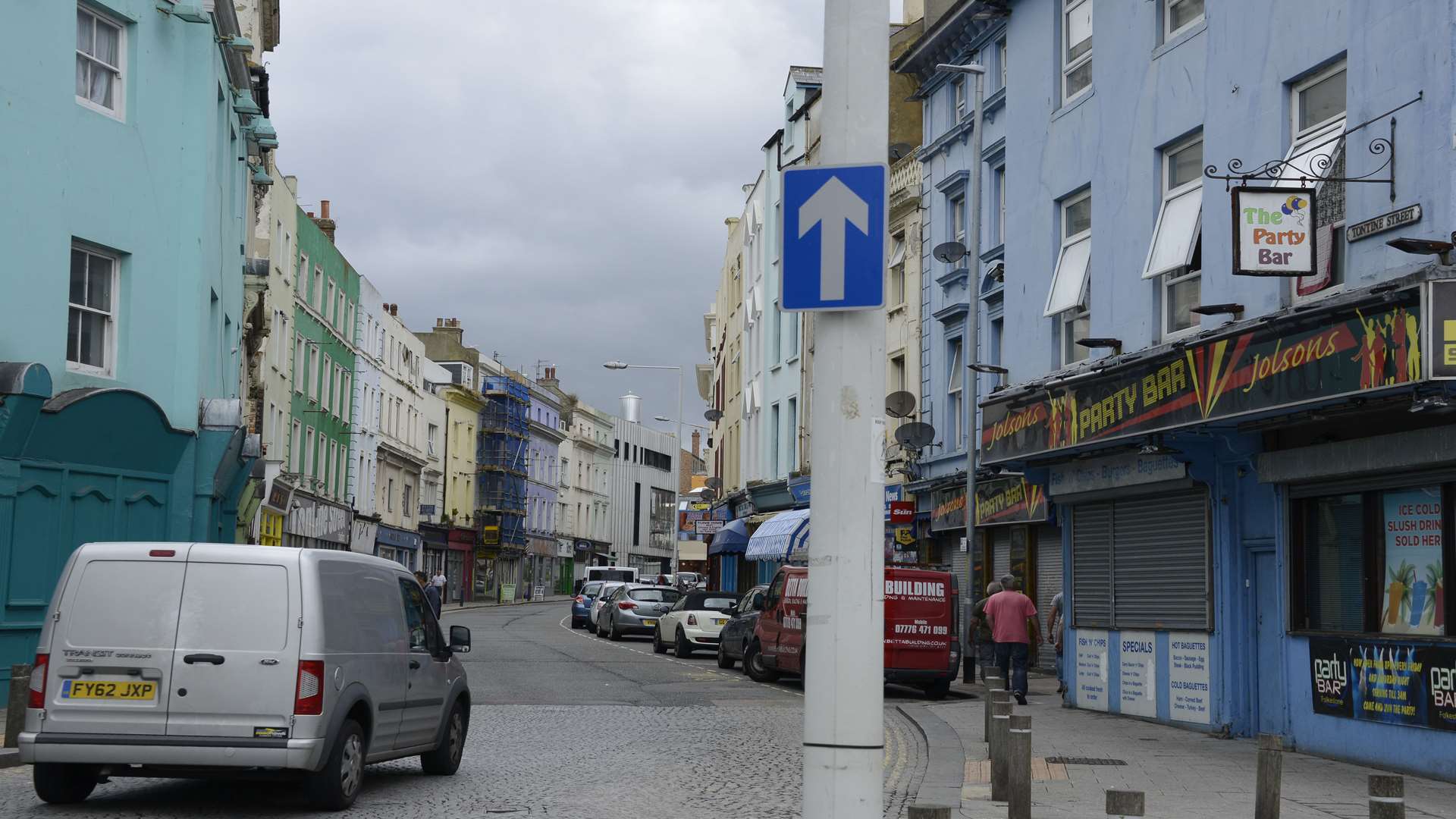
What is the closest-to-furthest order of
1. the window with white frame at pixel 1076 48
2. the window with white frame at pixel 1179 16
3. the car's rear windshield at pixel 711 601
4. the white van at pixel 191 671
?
the white van at pixel 191 671 < the window with white frame at pixel 1179 16 < the window with white frame at pixel 1076 48 < the car's rear windshield at pixel 711 601

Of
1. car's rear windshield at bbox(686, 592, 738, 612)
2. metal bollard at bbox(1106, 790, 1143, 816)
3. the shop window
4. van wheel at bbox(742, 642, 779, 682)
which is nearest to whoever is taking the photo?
metal bollard at bbox(1106, 790, 1143, 816)

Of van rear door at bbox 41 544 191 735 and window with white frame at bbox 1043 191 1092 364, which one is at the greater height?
window with white frame at bbox 1043 191 1092 364

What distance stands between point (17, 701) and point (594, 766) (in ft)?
16.6

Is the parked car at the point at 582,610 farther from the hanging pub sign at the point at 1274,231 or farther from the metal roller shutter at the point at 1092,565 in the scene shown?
the hanging pub sign at the point at 1274,231

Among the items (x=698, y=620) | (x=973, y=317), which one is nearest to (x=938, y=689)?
(x=973, y=317)

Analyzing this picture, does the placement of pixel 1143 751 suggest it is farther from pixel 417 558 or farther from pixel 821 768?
pixel 417 558

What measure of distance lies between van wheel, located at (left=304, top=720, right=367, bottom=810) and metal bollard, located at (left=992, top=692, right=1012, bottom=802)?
4442 millimetres

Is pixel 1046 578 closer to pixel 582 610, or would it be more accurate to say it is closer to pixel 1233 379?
pixel 1233 379

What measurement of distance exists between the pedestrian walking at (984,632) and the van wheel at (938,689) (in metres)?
0.69

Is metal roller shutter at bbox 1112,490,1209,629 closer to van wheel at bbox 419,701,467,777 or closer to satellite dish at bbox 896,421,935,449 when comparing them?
van wheel at bbox 419,701,467,777

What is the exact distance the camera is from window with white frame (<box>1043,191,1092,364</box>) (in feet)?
67.6

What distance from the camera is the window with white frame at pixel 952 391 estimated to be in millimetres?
31641

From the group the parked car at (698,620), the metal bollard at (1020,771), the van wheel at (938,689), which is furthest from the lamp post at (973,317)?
the metal bollard at (1020,771)

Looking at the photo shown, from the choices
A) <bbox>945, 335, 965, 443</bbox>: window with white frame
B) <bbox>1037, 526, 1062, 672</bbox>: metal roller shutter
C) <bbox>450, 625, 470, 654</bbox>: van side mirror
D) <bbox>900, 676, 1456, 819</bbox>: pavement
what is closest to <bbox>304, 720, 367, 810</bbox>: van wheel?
<bbox>450, 625, 470, 654</bbox>: van side mirror
